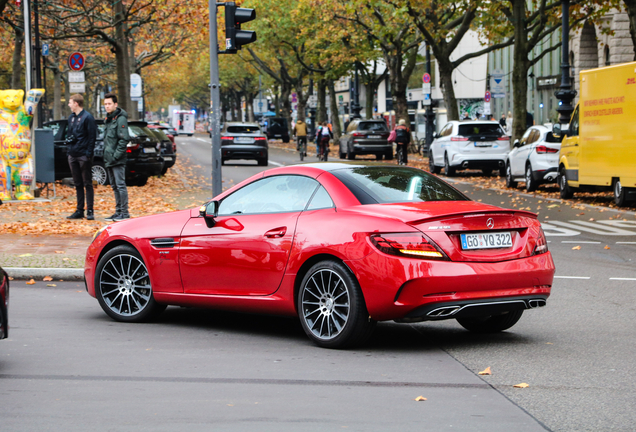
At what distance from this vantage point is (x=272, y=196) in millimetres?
7348

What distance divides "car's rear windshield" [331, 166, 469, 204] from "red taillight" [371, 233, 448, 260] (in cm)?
55

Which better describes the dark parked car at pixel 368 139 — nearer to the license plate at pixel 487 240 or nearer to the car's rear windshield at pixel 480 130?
the car's rear windshield at pixel 480 130

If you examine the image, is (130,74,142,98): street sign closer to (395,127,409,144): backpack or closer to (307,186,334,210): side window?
(395,127,409,144): backpack

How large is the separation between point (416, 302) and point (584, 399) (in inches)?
53.8

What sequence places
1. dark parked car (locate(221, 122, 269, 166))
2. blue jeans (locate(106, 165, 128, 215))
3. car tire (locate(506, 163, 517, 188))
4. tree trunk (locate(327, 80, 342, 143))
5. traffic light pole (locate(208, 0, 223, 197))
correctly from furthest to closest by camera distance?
tree trunk (locate(327, 80, 342, 143)), dark parked car (locate(221, 122, 269, 166)), car tire (locate(506, 163, 517, 188)), blue jeans (locate(106, 165, 128, 215)), traffic light pole (locate(208, 0, 223, 197))

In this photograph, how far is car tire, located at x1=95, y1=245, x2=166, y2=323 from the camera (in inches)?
313

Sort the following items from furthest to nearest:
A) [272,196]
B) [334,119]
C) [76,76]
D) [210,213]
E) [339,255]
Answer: [334,119], [76,76], [210,213], [272,196], [339,255]

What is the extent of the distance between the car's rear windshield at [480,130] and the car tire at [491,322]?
21.3 metres

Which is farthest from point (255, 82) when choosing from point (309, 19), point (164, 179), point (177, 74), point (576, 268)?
point (576, 268)

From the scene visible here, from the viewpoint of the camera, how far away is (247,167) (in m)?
34.9

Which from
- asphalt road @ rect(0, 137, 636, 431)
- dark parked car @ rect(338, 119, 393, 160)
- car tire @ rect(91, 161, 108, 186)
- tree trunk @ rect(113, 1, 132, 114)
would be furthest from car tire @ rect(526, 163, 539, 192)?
dark parked car @ rect(338, 119, 393, 160)

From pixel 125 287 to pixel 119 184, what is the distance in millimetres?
7642

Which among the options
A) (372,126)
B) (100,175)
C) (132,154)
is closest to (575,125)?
(132,154)

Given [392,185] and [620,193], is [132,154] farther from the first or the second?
[392,185]
